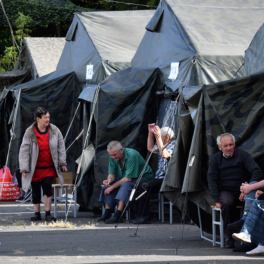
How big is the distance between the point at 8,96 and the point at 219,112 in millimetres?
8411

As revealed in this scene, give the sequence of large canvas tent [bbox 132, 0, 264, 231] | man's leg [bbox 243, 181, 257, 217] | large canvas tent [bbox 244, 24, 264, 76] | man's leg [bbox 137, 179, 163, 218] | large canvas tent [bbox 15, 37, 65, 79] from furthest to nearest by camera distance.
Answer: large canvas tent [bbox 15, 37, 65, 79] → man's leg [bbox 137, 179, 163, 218] → large canvas tent [bbox 244, 24, 264, 76] → large canvas tent [bbox 132, 0, 264, 231] → man's leg [bbox 243, 181, 257, 217]

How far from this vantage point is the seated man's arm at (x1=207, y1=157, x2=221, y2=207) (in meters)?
6.67

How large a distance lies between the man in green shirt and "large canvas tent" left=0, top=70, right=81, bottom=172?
3021mm

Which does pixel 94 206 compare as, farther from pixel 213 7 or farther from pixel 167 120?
pixel 213 7

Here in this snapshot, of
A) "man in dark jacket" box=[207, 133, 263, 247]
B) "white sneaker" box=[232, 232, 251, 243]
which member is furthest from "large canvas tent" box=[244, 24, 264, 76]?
"white sneaker" box=[232, 232, 251, 243]

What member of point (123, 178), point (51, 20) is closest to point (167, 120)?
point (123, 178)

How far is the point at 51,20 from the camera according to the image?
Result: 27.3 m

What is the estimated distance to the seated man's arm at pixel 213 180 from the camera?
667 cm

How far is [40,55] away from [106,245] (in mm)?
9880

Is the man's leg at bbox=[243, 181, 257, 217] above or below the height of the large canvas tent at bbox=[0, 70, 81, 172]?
below

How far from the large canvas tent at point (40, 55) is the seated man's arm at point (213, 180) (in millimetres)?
9283

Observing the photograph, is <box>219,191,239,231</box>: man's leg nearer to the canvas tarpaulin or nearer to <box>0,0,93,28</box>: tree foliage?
the canvas tarpaulin

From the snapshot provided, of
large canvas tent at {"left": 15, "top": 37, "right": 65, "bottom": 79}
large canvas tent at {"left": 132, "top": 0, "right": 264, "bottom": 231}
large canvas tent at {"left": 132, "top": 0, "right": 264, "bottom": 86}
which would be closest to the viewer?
large canvas tent at {"left": 132, "top": 0, "right": 264, "bottom": 231}

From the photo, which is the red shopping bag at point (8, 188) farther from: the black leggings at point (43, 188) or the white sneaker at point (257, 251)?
the white sneaker at point (257, 251)
